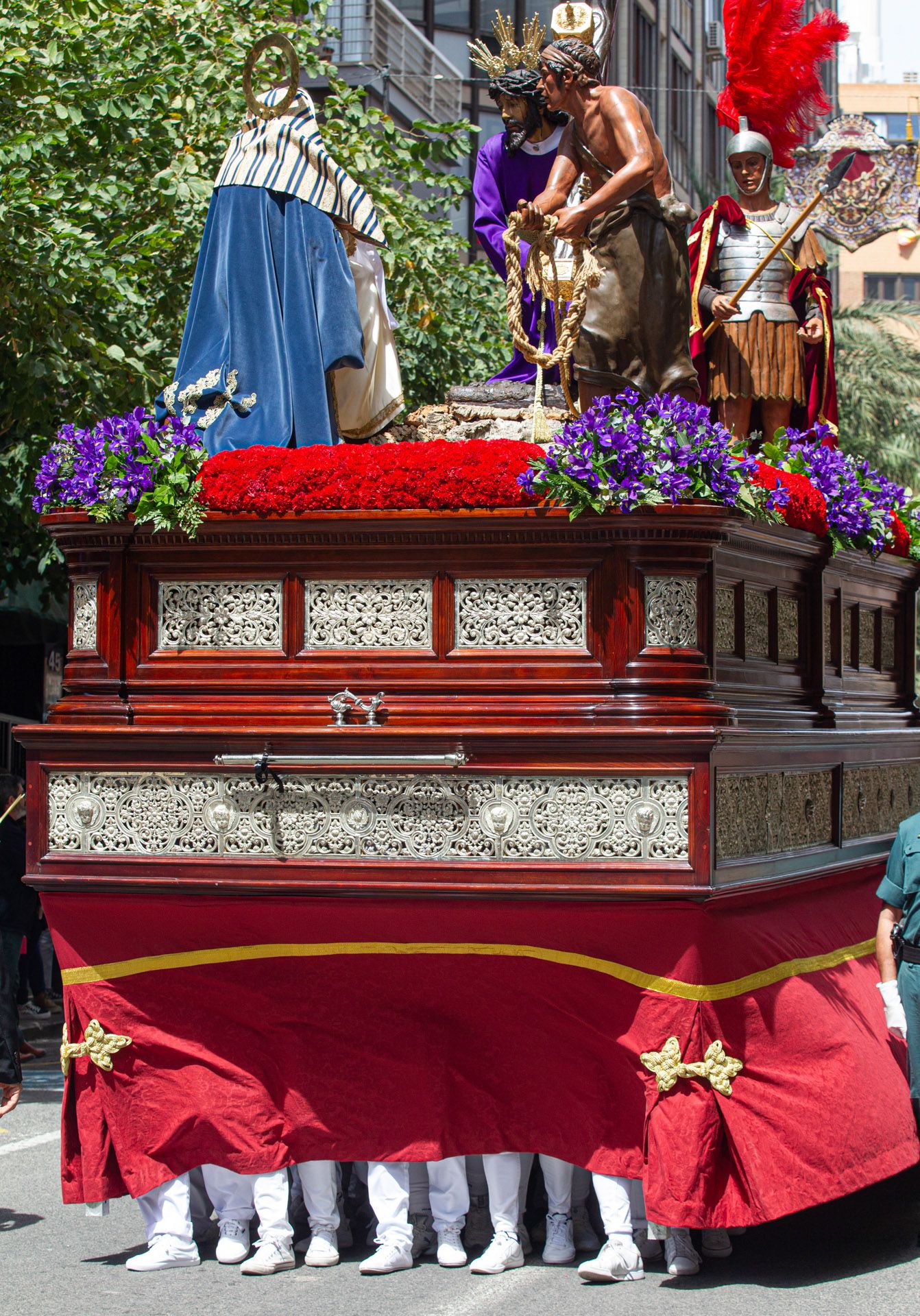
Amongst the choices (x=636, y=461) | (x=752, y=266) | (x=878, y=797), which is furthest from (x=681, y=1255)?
(x=752, y=266)

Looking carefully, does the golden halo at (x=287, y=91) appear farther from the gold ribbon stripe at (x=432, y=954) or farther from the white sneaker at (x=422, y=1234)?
the white sneaker at (x=422, y=1234)

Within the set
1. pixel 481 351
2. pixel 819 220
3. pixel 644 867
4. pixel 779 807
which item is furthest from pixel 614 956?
pixel 481 351

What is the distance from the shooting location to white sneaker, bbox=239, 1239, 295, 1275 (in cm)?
611

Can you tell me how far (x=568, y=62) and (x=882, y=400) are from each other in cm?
2101

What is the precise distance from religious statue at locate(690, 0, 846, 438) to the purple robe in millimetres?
834

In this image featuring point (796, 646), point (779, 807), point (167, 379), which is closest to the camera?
point (779, 807)

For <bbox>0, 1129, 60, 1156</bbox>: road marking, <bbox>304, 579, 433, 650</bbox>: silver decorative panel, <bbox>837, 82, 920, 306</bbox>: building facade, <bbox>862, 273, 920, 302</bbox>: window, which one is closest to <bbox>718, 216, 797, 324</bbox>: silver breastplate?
<bbox>304, 579, 433, 650</bbox>: silver decorative panel

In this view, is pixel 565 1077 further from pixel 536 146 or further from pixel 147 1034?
pixel 536 146

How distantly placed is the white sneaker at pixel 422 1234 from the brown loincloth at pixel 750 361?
426cm

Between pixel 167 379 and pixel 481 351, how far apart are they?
17.8 feet

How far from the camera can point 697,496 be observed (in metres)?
5.91

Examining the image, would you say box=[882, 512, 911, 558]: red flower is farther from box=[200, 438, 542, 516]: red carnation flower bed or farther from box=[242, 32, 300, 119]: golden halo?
box=[242, 32, 300, 119]: golden halo

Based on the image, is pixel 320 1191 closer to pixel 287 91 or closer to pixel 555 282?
pixel 555 282

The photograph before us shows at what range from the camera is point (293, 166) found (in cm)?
744
